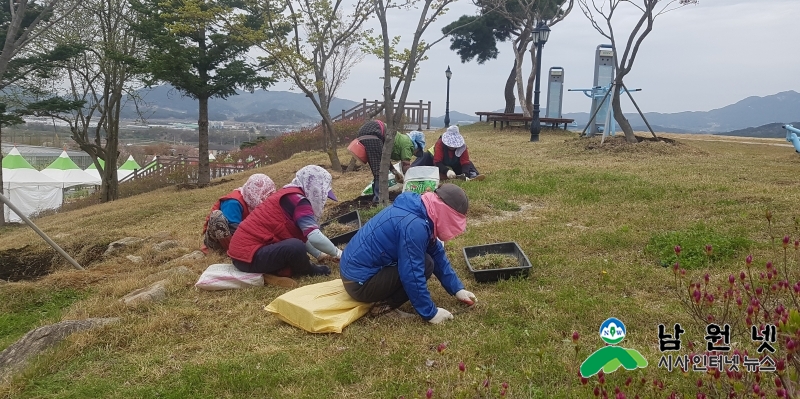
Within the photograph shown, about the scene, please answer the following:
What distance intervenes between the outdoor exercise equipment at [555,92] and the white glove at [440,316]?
60.1 feet

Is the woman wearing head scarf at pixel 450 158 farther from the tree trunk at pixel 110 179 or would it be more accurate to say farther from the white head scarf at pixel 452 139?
the tree trunk at pixel 110 179

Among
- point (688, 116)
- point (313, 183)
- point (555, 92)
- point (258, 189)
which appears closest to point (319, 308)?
point (313, 183)

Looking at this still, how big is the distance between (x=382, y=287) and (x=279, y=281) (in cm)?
127

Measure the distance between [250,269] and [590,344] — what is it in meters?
2.62

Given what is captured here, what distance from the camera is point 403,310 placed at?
142 inches

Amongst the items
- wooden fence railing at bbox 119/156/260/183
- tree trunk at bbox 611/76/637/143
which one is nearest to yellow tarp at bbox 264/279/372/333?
tree trunk at bbox 611/76/637/143

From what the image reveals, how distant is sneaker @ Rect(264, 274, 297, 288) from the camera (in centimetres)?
426

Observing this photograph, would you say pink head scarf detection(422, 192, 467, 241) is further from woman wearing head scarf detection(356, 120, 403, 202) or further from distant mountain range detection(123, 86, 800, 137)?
distant mountain range detection(123, 86, 800, 137)

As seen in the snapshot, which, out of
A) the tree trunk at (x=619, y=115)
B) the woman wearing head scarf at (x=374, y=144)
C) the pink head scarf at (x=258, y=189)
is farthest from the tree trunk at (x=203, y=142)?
the pink head scarf at (x=258, y=189)

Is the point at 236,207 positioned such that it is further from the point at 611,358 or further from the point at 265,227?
the point at 611,358

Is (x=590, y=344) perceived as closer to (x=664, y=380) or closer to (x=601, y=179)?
(x=664, y=380)

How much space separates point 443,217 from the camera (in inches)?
126

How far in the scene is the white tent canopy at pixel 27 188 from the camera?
2175 cm

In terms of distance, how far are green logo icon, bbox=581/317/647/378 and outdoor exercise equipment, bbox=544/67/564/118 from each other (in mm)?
19464
